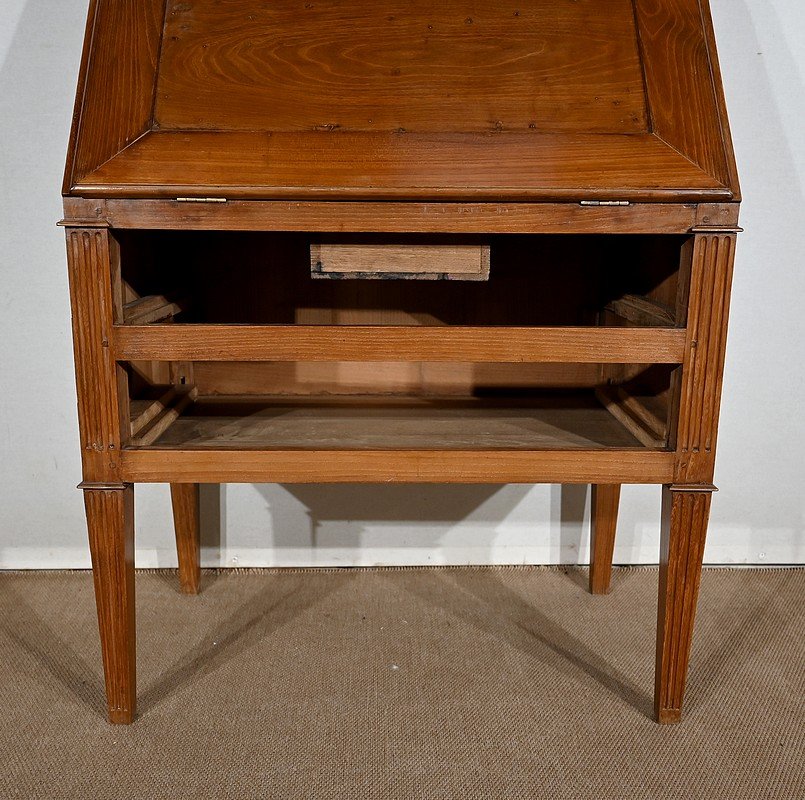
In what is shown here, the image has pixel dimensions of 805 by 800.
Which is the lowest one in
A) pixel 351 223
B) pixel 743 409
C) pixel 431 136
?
pixel 743 409

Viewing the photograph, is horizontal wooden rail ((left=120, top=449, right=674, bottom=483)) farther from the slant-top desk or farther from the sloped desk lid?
the sloped desk lid

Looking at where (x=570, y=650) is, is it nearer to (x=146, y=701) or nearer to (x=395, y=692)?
(x=395, y=692)

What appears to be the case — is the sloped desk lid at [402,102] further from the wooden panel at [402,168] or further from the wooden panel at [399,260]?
the wooden panel at [399,260]

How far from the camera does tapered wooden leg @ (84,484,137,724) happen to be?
1.22 m

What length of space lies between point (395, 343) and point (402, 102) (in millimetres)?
366

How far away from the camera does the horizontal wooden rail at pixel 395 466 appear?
1.21 metres

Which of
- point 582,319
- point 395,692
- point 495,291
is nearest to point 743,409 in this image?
point 582,319

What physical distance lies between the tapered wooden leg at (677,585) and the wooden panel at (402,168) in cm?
46

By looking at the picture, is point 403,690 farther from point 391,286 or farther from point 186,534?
point 391,286

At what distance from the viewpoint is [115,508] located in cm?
122

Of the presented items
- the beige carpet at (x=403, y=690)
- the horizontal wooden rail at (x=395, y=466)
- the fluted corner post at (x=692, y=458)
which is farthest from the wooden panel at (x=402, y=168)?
the beige carpet at (x=403, y=690)

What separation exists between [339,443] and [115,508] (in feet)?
1.17

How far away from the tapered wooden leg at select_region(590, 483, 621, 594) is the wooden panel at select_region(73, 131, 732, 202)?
78 centimetres

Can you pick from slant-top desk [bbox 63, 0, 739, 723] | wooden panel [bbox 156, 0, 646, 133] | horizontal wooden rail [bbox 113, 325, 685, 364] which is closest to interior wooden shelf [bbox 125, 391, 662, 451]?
slant-top desk [bbox 63, 0, 739, 723]
